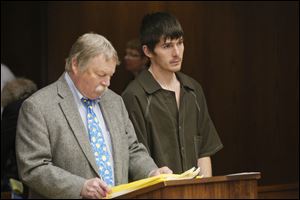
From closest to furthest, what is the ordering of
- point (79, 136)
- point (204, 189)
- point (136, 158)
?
1. point (204, 189)
2. point (79, 136)
3. point (136, 158)

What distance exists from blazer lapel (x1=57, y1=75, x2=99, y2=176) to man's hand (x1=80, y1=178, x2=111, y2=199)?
0.63ft

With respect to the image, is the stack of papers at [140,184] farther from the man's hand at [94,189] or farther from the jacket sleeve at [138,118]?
the jacket sleeve at [138,118]

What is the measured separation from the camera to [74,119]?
12.9 ft

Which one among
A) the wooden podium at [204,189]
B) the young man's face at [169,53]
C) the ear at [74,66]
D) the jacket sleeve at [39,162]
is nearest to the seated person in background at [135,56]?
the young man's face at [169,53]

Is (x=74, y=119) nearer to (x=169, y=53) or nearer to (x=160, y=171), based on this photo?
(x=160, y=171)

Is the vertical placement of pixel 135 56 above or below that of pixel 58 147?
above

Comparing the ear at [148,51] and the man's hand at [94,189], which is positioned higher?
the ear at [148,51]

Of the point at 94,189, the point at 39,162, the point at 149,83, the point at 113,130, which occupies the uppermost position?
the point at 149,83

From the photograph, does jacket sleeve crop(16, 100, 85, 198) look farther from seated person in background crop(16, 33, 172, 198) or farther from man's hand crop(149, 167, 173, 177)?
man's hand crop(149, 167, 173, 177)

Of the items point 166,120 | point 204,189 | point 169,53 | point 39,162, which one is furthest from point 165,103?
point 204,189

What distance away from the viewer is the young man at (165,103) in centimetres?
460

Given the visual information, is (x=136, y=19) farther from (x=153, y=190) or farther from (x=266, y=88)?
(x=153, y=190)

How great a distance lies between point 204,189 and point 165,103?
1305 mm

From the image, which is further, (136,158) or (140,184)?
(136,158)
